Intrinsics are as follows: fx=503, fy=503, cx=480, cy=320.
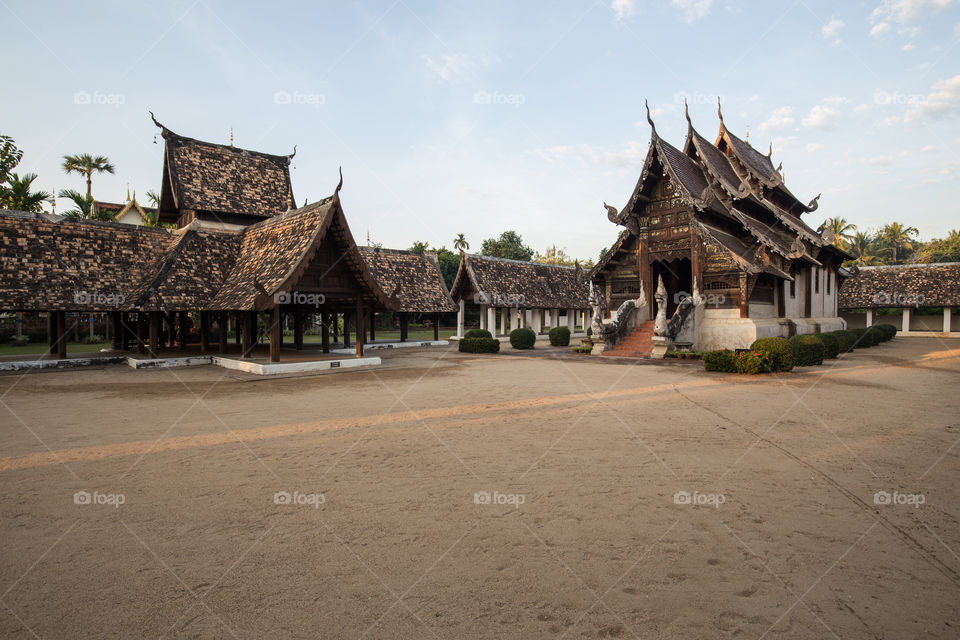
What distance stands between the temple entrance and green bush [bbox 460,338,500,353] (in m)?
7.44

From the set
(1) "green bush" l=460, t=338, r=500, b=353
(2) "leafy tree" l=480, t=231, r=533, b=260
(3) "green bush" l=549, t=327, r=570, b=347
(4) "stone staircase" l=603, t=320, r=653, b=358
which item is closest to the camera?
(4) "stone staircase" l=603, t=320, r=653, b=358

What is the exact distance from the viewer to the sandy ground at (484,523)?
3096 mm

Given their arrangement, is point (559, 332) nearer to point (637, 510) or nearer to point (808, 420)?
point (808, 420)

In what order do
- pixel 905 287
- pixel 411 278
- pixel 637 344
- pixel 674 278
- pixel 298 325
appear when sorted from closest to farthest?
pixel 637 344 < pixel 298 325 < pixel 674 278 < pixel 411 278 < pixel 905 287

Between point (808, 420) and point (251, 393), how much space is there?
1127cm

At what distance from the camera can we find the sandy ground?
310 centimetres

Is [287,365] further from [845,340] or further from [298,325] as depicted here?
[845,340]

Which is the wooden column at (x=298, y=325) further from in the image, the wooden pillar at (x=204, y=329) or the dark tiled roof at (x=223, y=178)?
the dark tiled roof at (x=223, y=178)

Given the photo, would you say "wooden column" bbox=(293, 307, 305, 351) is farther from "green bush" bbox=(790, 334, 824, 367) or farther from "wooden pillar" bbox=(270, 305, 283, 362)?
"green bush" bbox=(790, 334, 824, 367)

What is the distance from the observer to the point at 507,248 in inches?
2539

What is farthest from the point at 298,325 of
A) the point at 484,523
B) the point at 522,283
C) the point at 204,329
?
the point at 484,523

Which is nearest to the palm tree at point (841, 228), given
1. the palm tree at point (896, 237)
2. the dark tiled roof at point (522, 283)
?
the palm tree at point (896, 237)

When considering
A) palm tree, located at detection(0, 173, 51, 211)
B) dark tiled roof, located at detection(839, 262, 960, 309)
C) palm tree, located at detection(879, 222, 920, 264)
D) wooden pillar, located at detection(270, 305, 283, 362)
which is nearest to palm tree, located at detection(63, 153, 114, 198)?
palm tree, located at detection(0, 173, 51, 211)

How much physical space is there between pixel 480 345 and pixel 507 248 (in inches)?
1702
